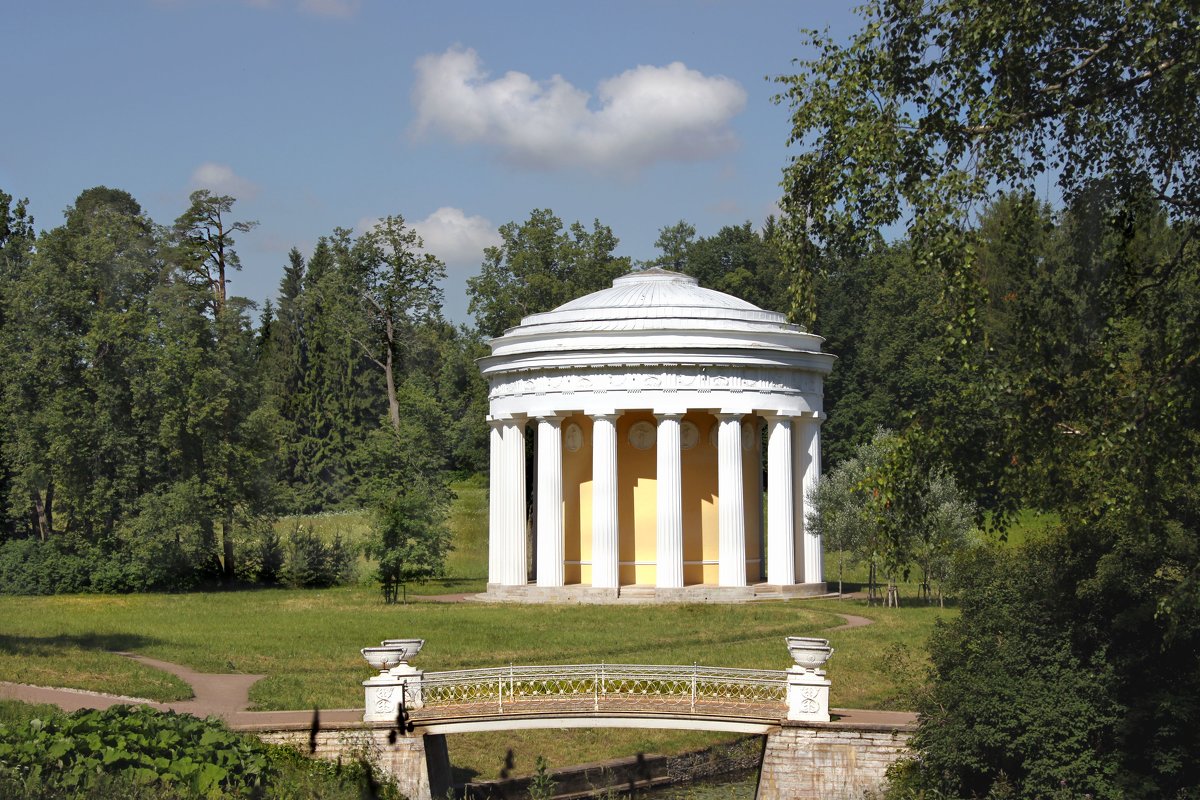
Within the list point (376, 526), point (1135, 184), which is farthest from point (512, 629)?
point (1135, 184)

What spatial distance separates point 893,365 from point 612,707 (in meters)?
55.0

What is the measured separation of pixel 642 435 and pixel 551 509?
3.59 m

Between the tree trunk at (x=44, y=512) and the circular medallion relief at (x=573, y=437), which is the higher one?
the circular medallion relief at (x=573, y=437)

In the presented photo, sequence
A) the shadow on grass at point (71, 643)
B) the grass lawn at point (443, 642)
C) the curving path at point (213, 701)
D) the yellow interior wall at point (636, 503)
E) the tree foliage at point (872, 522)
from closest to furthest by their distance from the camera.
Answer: the curving path at point (213, 701), the grass lawn at point (443, 642), the shadow on grass at point (71, 643), the tree foliage at point (872, 522), the yellow interior wall at point (636, 503)

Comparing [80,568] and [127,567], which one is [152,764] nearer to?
[127,567]

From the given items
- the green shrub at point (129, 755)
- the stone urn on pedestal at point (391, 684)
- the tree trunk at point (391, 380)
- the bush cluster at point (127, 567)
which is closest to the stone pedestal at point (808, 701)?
the stone urn on pedestal at point (391, 684)

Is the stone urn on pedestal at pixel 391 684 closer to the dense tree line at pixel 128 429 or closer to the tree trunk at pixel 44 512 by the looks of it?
the dense tree line at pixel 128 429

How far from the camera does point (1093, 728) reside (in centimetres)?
1878

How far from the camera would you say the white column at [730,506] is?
4331cm

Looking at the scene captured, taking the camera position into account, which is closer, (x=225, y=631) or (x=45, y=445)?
(x=225, y=631)

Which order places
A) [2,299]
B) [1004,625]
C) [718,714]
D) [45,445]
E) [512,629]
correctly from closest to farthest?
[1004,625]
[718,714]
[512,629]
[45,445]
[2,299]

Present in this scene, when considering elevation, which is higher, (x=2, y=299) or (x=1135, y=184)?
(x=2, y=299)

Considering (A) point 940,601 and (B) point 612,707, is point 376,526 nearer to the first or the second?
(A) point 940,601

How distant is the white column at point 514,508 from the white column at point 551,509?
3.41 ft
